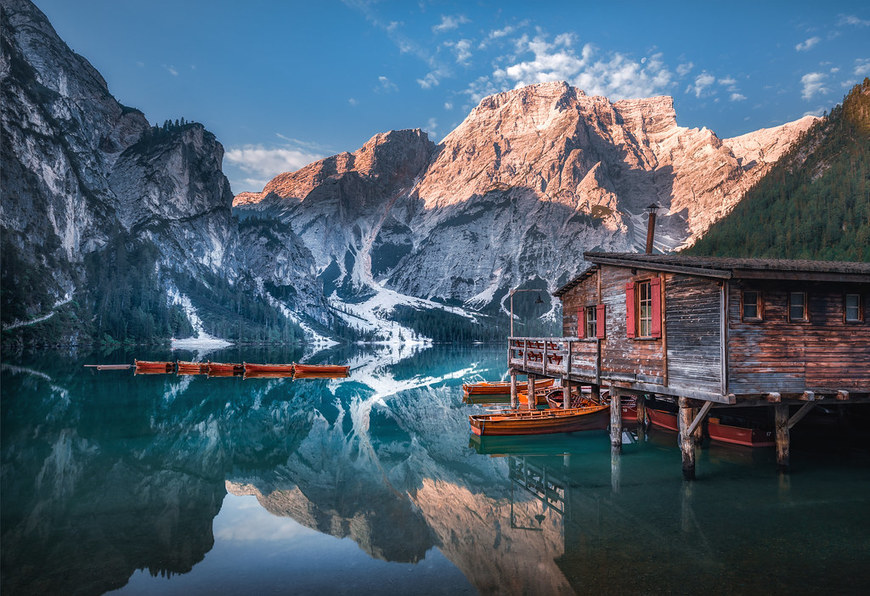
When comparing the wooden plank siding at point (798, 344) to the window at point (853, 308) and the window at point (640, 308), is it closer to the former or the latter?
the window at point (853, 308)

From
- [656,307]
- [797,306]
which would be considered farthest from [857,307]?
[656,307]

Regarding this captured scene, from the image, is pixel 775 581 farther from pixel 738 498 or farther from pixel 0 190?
pixel 0 190

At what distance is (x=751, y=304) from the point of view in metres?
19.6

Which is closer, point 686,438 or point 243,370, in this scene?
point 686,438

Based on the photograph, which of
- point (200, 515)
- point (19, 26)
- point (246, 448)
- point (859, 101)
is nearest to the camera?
point (200, 515)

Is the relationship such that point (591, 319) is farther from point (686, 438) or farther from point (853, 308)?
point (853, 308)

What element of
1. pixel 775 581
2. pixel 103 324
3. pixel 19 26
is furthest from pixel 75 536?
pixel 19 26

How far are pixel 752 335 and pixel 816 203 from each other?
4185 inches

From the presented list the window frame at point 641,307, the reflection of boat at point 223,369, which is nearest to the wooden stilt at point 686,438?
the window frame at point 641,307

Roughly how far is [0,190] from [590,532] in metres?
165

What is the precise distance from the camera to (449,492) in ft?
65.7

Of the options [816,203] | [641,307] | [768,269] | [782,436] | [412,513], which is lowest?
[412,513]

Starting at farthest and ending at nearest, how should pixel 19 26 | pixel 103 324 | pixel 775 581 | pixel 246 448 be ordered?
pixel 19 26
pixel 103 324
pixel 246 448
pixel 775 581

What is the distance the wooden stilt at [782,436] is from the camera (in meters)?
21.2
